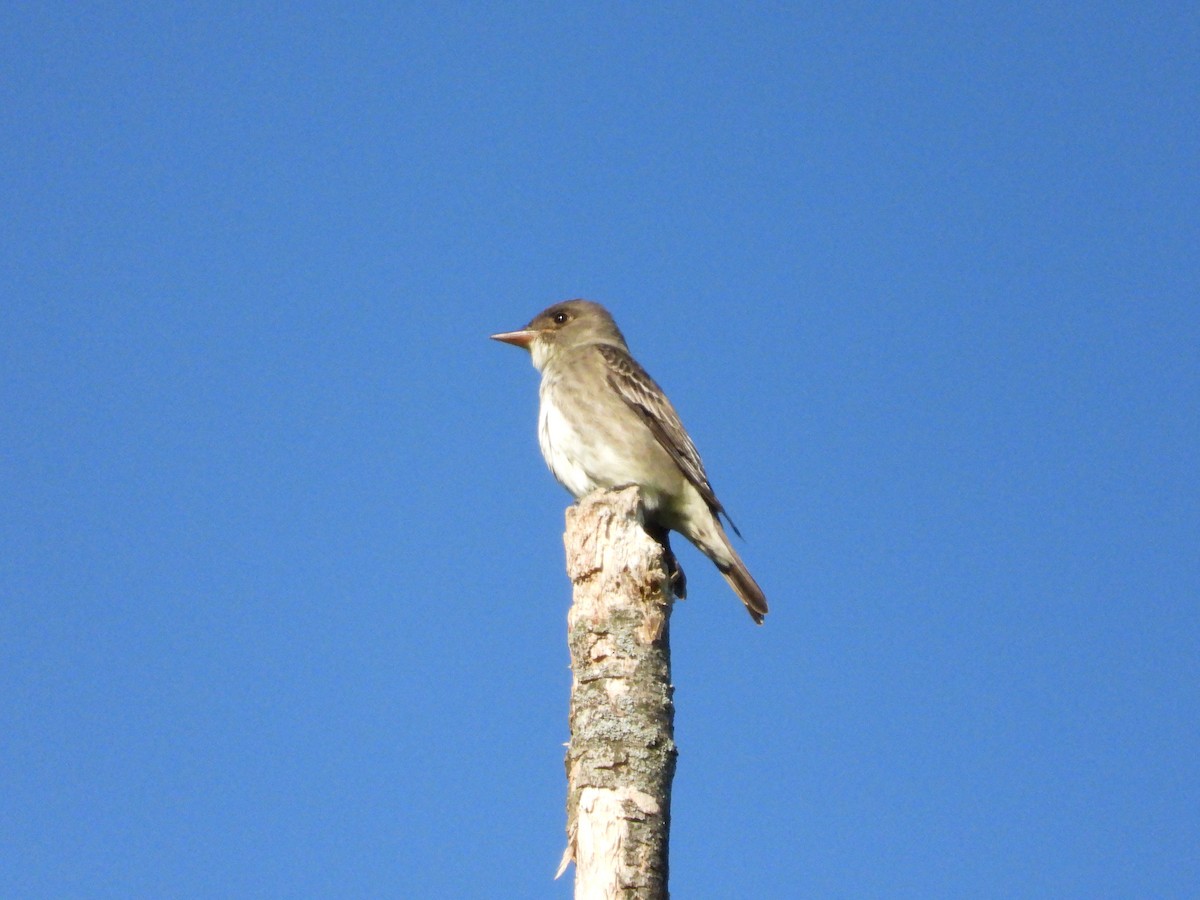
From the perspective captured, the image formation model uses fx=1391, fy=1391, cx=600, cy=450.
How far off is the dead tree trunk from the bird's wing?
307 centimetres

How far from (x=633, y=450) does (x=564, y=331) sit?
203cm

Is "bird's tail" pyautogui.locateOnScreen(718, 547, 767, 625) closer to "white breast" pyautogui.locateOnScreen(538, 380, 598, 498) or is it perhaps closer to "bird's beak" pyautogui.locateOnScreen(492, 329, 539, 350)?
"white breast" pyautogui.locateOnScreen(538, 380, 598, 498)

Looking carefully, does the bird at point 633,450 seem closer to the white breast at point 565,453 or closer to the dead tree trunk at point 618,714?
the white breast at point 565,453

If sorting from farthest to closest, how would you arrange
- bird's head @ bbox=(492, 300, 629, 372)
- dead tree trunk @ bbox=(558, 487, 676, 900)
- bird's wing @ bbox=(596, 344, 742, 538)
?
1. bird's head @ bbox=(492, 300, 629, 372)
2. bird's wing @ bbox=(596, 344, 742, 538)
3. dead tree trunk @ bbox=(558, 487, 676, 900)

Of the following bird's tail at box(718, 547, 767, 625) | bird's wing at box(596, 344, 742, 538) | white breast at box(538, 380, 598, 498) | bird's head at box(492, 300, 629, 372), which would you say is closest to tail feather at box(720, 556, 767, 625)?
bird's tail at box(718, 547, 767, 625)

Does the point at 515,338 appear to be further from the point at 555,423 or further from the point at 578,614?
the point at 578,614

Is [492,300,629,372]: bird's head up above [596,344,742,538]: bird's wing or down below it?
above

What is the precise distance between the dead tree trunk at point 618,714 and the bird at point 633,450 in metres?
2.82

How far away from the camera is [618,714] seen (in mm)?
5875

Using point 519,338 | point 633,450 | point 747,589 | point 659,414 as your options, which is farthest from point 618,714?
point 519,338

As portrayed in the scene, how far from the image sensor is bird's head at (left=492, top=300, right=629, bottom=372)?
11117mm

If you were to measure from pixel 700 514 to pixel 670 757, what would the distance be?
12.7 feet

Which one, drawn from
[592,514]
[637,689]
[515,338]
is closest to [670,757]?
[637,689]

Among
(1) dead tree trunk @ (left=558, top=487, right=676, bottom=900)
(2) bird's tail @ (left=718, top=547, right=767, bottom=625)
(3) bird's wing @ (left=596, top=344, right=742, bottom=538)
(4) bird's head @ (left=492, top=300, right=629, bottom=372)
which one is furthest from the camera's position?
(4) bird's head @ (left=492, top=300, right=629, bottom=372)
